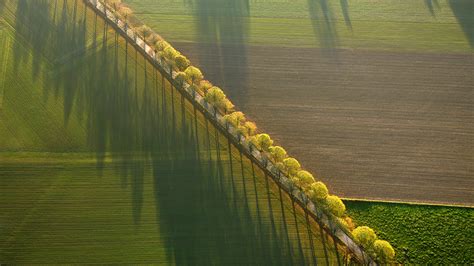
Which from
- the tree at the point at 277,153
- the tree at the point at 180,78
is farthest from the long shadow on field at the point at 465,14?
the tree at the point at 180,78

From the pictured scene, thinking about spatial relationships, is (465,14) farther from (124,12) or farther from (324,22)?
(124,12)

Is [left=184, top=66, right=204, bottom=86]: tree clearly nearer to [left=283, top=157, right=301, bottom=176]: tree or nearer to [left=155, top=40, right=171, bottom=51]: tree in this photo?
[left=155, top=40, right=171, bottom=51]: tree

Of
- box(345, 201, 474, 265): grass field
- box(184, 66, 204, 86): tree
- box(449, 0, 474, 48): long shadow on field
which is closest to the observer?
box(345, 201, 474, 265): grass field

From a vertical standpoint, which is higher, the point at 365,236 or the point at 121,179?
the point at 121,179

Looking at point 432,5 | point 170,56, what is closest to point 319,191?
point 170,56

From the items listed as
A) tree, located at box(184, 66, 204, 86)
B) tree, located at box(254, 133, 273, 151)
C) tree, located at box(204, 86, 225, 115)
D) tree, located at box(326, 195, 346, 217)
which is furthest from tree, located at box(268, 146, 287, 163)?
tree, located at box(184, 66, 204, 86)

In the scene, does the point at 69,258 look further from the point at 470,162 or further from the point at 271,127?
the point at 470,162

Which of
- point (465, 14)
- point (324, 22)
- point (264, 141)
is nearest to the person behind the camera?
point (264, 141)
